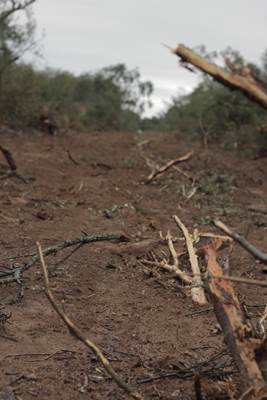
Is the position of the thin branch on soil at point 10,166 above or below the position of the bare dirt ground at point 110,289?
above

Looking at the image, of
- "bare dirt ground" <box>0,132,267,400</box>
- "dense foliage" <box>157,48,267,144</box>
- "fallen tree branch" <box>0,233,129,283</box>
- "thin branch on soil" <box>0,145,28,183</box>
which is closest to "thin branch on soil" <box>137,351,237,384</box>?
"bare dirt ground" <box>0,132,267,400</box>

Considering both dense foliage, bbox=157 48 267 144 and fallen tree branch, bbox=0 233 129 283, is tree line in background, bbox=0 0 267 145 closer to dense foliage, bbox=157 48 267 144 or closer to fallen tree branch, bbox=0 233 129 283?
dense foliage, bbox=157 48 267 144

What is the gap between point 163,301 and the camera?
4.45 m

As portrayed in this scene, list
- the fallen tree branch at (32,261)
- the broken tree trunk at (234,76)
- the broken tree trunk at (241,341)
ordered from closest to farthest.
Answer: the broken tree trunk at (234,76), the broken tree trunk at (241,341), the fallen tree branch at (32,261)

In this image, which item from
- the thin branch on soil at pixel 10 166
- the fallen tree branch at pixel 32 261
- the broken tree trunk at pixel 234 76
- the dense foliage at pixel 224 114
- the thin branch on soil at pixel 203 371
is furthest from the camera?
the dense foliage at pixel 224 114

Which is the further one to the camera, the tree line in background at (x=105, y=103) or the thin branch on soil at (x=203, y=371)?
the tree line in background at (x=105, y=103)

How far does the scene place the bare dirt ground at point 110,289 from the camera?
122 inches

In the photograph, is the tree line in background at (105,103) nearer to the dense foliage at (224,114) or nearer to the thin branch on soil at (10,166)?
the dense foliage at (224,114)

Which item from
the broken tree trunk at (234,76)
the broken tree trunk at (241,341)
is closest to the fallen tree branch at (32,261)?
the broken tree trunk at (241,341)

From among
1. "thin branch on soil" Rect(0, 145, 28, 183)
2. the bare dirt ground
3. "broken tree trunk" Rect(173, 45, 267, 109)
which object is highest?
"broken tree trunk" Rect(173, 45, 267, 109)

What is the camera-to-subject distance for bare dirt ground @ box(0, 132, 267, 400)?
3098mm

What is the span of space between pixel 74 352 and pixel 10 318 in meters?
0.59

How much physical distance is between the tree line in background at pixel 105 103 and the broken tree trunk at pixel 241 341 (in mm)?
8237

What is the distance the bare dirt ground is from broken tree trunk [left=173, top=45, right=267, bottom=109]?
1316 millimetres
